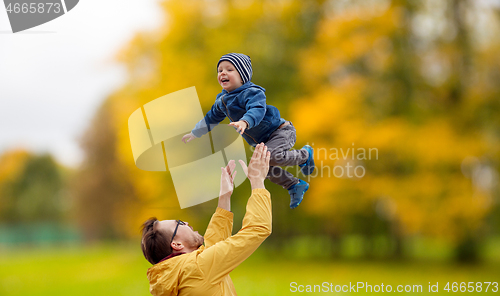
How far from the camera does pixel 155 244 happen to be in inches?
104

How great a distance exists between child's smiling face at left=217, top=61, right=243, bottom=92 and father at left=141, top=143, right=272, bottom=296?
0.43m

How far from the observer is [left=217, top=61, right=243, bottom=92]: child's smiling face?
265cm

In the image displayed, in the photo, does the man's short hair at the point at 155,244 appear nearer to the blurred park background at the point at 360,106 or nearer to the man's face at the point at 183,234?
the man's face at the point at 183,234

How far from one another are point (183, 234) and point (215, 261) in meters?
0.34

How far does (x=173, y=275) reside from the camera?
2.51 m

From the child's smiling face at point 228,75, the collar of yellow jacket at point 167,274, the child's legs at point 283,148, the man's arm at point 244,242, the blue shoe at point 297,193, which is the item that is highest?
the child's smiling face at point 228,75

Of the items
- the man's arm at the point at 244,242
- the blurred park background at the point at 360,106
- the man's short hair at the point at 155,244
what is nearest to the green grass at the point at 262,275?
the blurred park background at the point at 360,106

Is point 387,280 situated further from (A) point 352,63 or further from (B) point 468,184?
(A) point 352,63

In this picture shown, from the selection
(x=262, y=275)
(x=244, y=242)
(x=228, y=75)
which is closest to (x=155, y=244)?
(x=244, y=242)

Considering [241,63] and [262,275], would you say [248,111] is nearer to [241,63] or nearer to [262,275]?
[241,63]

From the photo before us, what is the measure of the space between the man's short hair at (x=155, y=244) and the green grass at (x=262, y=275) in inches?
338

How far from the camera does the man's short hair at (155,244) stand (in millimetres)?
2633

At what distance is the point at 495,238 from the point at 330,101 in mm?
14370

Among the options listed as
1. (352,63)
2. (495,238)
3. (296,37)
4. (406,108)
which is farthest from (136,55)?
(495,238)
